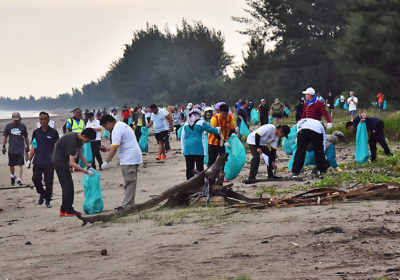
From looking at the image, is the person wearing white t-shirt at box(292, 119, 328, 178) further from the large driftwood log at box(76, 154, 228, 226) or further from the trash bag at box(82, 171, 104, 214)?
the trash bag at box(82, 171, 104, 214)

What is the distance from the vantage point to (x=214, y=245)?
283 inches

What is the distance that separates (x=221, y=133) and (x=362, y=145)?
3.32 metres

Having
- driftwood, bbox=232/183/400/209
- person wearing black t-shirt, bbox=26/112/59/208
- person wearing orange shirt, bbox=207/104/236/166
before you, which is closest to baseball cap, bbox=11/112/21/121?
person wearing black t-shirt, bbox=26/112/59/208

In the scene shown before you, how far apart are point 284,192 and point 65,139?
3.54 m

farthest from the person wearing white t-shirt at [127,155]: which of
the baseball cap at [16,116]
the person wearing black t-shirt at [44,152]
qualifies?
the baseball cap at [16,116]

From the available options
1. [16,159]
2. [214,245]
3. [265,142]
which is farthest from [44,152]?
[214,245]

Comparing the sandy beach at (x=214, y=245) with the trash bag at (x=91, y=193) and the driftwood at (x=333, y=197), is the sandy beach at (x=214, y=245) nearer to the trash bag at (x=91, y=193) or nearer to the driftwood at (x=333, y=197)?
the driftwood at (x=333, y=197)

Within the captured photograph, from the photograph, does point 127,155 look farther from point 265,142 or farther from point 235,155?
point 265,142

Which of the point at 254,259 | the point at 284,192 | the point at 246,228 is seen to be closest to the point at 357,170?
the point at 284,192

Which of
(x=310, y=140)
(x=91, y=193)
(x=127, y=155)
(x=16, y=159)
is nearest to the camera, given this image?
(x=127, y=155)

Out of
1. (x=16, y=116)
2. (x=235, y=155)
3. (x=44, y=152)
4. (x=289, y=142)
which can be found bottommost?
(x=235, y=155)

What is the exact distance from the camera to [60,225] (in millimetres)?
10352

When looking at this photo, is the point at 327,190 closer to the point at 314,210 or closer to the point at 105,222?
the point at 314,210

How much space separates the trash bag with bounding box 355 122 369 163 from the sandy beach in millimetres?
6037
